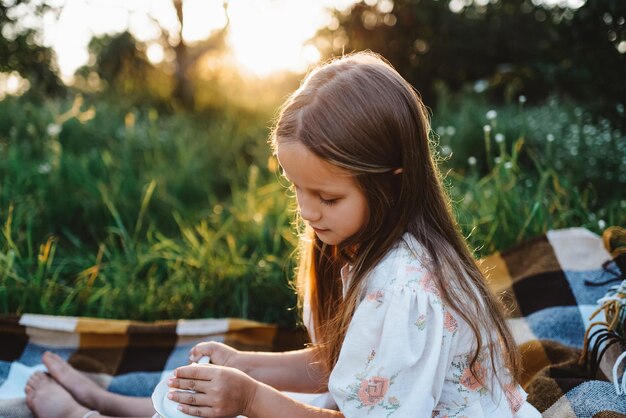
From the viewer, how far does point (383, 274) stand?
144 cm

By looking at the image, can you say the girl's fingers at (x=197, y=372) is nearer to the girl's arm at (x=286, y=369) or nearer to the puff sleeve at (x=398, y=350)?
the puff sleeve at (x=398, y=350)

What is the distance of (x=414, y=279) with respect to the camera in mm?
1406

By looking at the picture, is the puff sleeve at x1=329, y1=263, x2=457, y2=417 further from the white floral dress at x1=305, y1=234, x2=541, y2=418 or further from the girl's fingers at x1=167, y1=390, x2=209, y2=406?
the girl's fingers at x1=167, y1=390, x2=209, y2=406

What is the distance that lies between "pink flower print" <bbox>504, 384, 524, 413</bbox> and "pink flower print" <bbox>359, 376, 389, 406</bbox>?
0.41 meters

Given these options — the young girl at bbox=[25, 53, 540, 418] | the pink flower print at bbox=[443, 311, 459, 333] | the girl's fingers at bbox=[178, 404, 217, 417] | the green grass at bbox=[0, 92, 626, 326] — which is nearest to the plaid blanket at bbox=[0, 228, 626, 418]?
the green grass at bbox=[0, 92, 626, 326]

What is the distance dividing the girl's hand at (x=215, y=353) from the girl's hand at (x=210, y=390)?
0.27 metres

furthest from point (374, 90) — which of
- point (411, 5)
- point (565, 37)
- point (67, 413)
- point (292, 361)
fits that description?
point (411, 5)

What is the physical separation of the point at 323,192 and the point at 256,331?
1210 millimetres

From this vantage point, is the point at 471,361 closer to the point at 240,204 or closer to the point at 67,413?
the point at 67,413

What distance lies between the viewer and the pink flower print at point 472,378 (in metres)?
1.48

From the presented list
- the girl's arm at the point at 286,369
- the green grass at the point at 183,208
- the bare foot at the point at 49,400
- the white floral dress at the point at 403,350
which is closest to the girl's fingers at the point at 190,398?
the white floral dress at the point at 403,350

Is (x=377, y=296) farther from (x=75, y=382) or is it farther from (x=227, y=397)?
(x=75, y=382)

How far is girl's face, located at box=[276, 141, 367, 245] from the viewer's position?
4.61 ft

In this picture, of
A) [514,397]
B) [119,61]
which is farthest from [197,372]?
[119,61]
